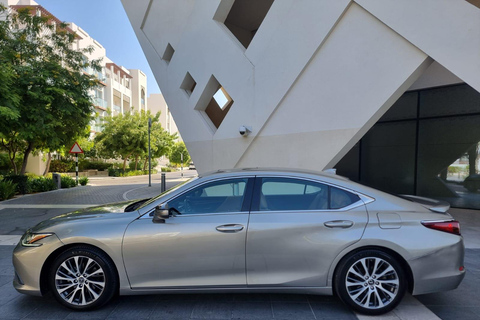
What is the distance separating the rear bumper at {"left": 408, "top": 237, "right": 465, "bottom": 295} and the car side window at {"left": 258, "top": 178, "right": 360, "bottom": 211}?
2.91 feet

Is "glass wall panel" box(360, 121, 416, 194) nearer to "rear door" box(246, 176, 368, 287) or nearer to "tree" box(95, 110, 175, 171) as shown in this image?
"rear door" box(246, 176, 368, 287)

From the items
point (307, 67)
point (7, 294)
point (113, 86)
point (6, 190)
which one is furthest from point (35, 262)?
point (113, 86)

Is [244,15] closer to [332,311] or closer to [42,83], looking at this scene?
[42,83]

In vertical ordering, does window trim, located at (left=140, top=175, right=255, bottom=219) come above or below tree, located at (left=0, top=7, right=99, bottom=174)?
below

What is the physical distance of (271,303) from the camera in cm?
326

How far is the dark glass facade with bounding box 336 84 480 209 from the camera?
957 cm

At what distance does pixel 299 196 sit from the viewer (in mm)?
3242

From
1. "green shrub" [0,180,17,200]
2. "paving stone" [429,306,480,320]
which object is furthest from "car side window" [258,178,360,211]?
"green shrub" [0,180,17,200]

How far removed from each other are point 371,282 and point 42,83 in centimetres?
1379

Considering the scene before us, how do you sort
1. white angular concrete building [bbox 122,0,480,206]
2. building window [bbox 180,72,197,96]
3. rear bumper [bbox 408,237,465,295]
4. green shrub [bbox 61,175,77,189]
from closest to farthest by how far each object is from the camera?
rear bumper [bbox 408,237,465,295] < white angular concrete building [bbox 122,0,480,206] < building window [bbox 180,72,197,96] < green shrub [bbox 61,175,77,189]

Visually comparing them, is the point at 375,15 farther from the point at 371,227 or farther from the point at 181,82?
the point at 181,82

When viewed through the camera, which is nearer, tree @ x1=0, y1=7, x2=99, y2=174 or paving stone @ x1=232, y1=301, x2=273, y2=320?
paving stone @ x1=232, y1=301, x2=273, y2=320

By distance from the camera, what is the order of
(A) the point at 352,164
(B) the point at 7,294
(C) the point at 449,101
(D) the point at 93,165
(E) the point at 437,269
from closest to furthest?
(E) the point at 437,269 < (B) the point at 7,294 < (C) the point at 449,101 < (A) the point at 352,164 < (D) the point at 93,165

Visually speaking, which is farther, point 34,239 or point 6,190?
point 6,190
